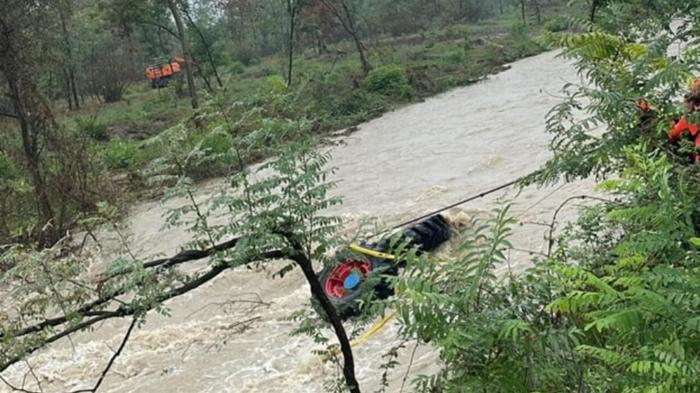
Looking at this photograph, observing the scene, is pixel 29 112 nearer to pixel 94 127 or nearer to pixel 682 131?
pixel 94 127

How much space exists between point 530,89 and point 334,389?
1611 cm

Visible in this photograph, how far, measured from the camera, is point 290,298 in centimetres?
838

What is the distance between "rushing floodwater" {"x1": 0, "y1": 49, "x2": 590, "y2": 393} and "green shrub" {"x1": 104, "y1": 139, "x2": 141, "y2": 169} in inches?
121

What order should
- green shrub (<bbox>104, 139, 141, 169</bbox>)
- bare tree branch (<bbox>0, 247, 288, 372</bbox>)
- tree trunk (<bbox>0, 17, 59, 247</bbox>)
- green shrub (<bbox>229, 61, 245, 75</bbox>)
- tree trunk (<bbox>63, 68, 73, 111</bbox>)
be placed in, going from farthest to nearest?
green shrub (<bbox>229, 61, 245, 75</bbox>) < tree trunk (<bbox>63, 68, 73, 111</bbox>) < green shrub (<bbox>104, 139, 141, 169</bbox>) < tree trunk (<bbox>0, 17, 59, 247</bbox>) < bare tree branch (<bbox>0, 247, 288, 372</bbox>)

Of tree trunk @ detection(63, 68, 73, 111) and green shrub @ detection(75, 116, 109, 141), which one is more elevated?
tree trunk @ detection(63, 68, 73, 111)

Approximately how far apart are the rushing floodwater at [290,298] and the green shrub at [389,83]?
20.9 feet

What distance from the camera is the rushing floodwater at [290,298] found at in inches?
274

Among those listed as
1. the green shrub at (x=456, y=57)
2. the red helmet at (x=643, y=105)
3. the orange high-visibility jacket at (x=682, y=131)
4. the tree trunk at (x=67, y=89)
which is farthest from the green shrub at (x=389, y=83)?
the red helmet at (x=643, y=105)

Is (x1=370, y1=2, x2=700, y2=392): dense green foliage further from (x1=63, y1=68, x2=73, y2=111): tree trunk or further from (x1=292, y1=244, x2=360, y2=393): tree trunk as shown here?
(x1=63, y1=68, x2=73, y2=111): tree trunk

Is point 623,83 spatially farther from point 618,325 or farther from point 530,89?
point 530,89

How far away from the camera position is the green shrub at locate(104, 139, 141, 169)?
17.2 meters

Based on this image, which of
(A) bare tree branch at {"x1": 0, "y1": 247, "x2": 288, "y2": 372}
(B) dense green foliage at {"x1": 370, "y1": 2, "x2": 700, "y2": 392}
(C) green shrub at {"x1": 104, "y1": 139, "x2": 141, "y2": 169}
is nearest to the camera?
(B) dense green foliage at {"x1": 370, "y1": 2, "x2": 700, "y2": 392}

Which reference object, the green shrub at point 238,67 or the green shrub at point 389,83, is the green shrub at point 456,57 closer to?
the green shrub at point 389,83

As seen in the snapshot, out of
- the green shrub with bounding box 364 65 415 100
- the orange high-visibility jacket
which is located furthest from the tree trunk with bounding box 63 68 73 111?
the orange high-visibility jacket
